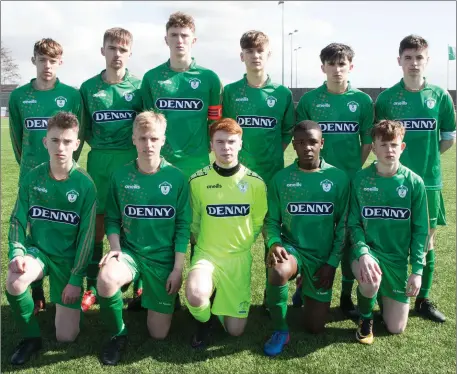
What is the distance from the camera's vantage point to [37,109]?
155 inches

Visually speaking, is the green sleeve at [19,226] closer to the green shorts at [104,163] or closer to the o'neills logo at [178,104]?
the green shorts at [104,163]

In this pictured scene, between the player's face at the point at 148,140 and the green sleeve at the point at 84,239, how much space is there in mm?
441

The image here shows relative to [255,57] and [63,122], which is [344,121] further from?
[63,122]

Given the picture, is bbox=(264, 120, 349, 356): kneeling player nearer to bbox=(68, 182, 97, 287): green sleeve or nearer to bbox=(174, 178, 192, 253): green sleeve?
bbox=(174, 178, 192, 253): green sleeve

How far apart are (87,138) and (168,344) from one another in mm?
1898

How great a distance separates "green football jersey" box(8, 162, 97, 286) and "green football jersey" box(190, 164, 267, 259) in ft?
2.50

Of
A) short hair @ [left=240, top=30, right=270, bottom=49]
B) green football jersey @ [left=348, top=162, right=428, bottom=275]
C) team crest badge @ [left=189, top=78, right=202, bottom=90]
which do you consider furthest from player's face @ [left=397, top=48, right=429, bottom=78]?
team crest badge @ [left=189, top=78, right=202, bottom=90]

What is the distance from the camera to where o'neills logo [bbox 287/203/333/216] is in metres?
3.53

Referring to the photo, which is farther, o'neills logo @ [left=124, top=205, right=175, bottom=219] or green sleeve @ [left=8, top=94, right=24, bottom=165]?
green sleeve @ [left=8, top=94, right=24, bottom=165]

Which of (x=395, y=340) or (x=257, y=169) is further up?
(x=257, y=169)

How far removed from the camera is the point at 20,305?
3115mm

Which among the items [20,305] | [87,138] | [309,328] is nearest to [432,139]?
[309,328]

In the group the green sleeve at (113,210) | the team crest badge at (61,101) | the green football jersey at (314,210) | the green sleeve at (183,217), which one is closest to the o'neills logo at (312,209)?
the green football jersey at (314,210)

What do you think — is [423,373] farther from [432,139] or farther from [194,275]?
[432,139]
